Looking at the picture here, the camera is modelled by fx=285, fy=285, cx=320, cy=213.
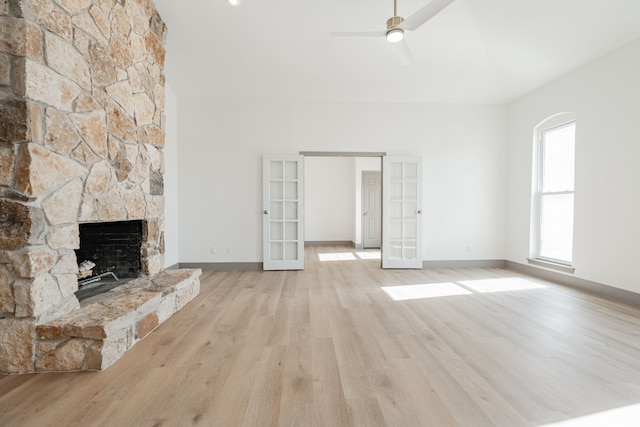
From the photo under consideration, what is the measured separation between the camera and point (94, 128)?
86.0 inches

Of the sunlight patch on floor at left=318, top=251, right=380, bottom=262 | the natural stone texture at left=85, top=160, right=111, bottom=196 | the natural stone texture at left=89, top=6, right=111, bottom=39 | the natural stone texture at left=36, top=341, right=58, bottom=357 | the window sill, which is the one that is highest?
the natural stone texture at left=89, top=6, right=111, bottom=39

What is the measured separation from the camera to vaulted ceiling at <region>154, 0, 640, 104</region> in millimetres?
3117

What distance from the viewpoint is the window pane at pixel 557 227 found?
396 cm

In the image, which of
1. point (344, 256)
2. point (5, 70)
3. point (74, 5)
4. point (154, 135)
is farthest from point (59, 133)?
point (344, 256)

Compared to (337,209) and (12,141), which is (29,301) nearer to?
(12,141)

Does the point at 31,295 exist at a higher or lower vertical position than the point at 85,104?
lower

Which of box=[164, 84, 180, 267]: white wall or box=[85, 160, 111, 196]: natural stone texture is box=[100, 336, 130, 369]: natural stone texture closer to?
box=[85, 160, 111, 196]: natural stone texture

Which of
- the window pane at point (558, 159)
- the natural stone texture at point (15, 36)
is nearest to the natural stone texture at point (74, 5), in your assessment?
the natural stone texture at point (15, 36)

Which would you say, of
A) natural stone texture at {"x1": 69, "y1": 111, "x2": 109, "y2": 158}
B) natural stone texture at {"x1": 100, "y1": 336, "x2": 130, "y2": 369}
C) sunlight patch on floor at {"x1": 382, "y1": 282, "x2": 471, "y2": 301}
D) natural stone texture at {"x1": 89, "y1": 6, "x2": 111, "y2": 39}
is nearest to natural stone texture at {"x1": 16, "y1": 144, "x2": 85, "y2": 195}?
natural stone texture at {"x1": 69, "y1": 111, "x2": 109, "y2": 158}

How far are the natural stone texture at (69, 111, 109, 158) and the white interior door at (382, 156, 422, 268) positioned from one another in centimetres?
387

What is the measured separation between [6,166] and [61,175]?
253 millimetres

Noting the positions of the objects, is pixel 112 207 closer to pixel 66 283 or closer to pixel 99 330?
pixel 66 283

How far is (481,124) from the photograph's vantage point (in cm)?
499

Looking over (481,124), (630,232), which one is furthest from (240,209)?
(630,232)
